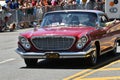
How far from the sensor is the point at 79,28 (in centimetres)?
1312

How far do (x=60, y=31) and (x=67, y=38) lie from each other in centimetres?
47

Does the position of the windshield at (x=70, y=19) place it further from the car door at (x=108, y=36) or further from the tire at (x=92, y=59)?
the tire at (x=92, y=59)

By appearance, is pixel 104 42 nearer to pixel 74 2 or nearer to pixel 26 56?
pixel 26 56

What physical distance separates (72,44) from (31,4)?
2319 centimetres

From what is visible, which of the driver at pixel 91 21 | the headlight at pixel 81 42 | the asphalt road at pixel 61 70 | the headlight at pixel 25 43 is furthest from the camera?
the driver at pixel 91 21

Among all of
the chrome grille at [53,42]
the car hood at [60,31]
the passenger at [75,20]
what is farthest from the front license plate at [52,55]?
the passenger at [75,20]

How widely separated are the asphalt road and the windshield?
1.10 metres

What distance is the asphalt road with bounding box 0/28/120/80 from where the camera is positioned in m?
11.1

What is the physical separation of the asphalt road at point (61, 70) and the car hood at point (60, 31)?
90cm

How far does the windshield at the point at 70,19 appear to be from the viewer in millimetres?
13648

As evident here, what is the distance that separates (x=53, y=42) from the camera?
12391 millimetres

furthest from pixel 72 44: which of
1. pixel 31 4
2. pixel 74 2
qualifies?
pixel 74 2

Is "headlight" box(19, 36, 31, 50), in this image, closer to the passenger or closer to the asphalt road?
the asphalt road

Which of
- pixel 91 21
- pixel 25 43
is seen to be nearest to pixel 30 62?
pixel 25 43
